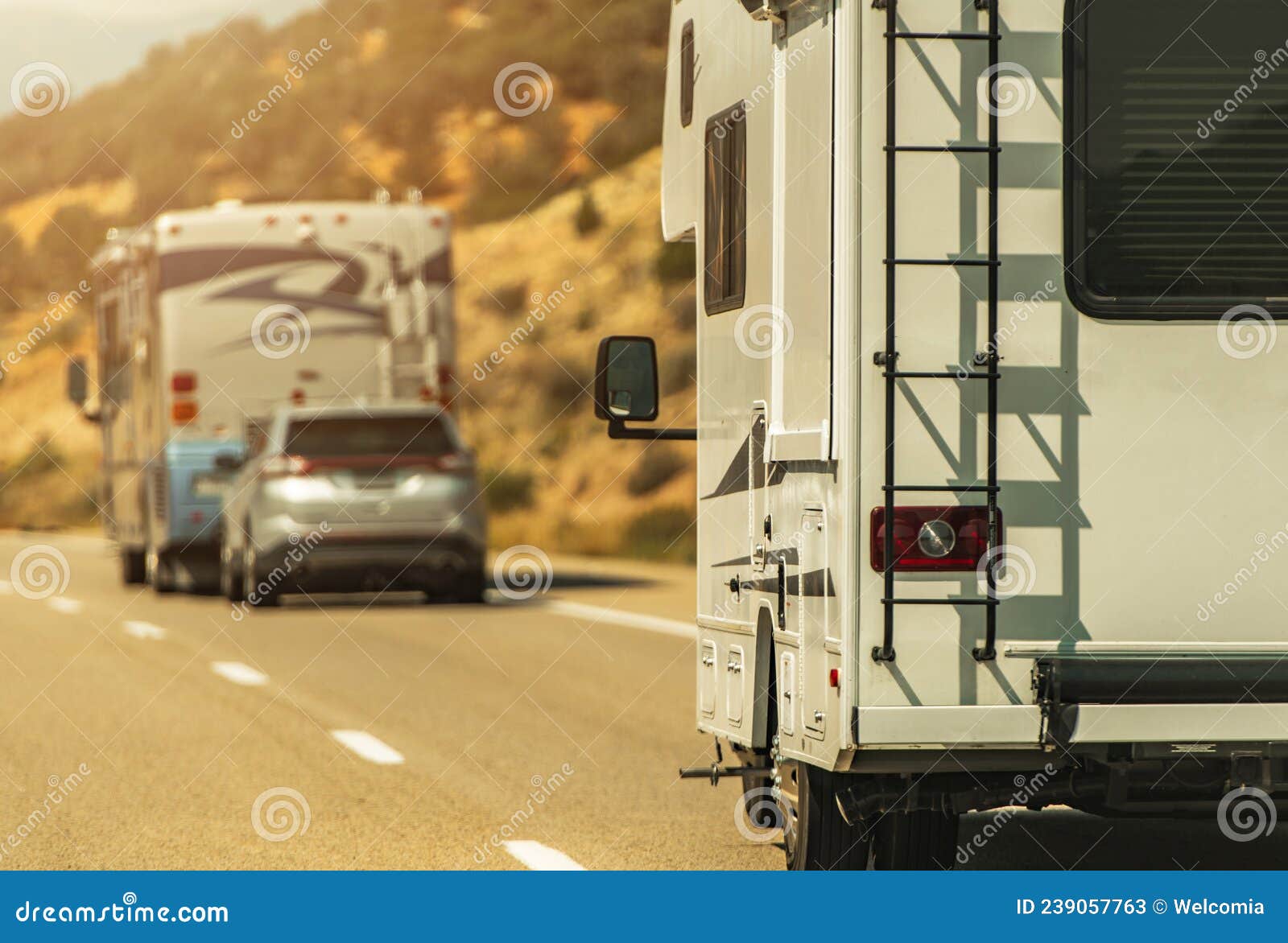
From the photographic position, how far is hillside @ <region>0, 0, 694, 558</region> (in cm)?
4331

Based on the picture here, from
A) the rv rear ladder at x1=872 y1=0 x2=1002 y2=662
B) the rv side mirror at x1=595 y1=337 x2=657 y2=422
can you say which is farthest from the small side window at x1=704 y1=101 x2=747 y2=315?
the rv rear ladder at x1=872 y1=0 x2=1002 y2=662

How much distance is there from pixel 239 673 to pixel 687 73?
8.11 metres

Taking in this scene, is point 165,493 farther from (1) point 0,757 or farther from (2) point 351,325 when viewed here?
(1) point 0,757

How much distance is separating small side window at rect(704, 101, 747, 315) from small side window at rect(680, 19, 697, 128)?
0.44 metres

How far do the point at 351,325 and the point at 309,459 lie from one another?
2241mm

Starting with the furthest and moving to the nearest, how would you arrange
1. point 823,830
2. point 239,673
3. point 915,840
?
point 239,673
point 915,840
point 823,830

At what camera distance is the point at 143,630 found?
62.3ft

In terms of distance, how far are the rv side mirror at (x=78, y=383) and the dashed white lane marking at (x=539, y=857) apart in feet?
62.0

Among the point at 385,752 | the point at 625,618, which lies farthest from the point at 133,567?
the point at 385,752

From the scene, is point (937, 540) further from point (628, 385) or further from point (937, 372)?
point (628, 385)

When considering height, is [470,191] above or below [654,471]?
above

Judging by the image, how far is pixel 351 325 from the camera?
72.2ft

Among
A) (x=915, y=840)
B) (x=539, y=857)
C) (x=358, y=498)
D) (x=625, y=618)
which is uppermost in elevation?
(x=358, y=498)
